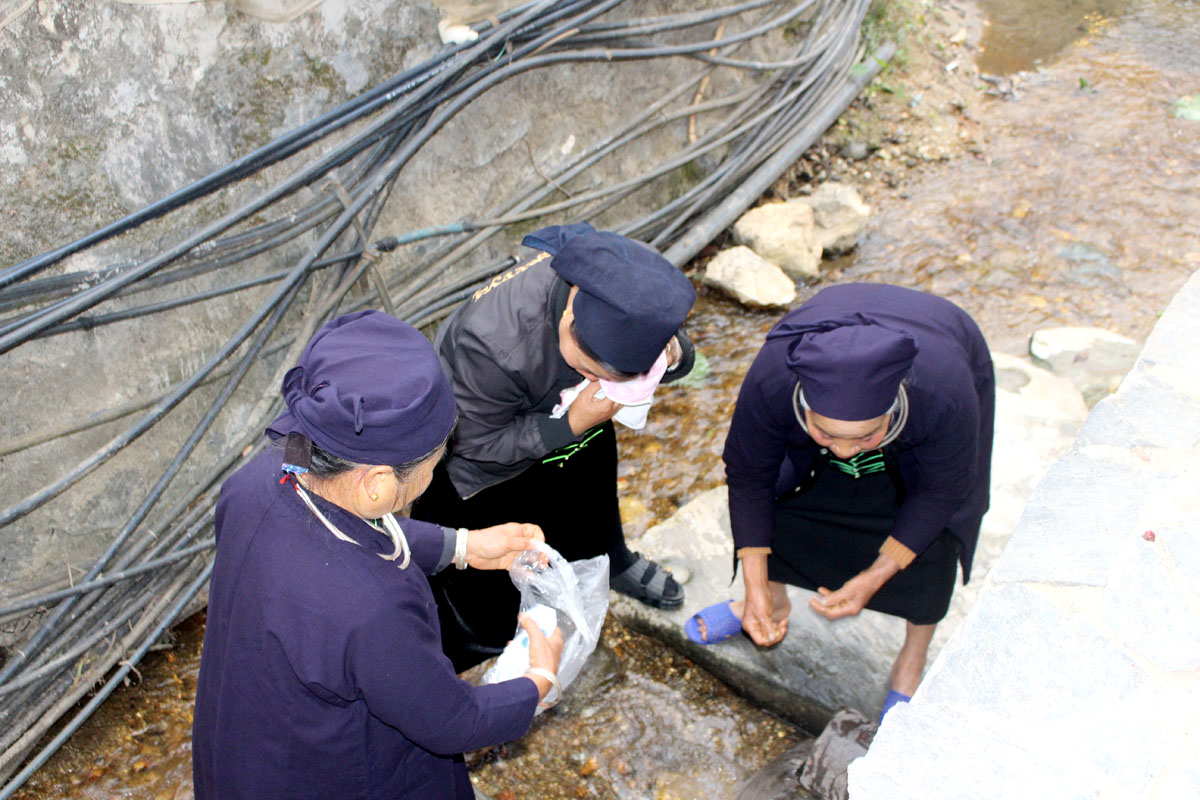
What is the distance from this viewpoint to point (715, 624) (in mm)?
2801

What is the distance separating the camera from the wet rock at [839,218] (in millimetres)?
4895

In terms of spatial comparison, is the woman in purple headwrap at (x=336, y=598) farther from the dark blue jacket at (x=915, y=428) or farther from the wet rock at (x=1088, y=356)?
the wet rock at (x=1088, y=356)

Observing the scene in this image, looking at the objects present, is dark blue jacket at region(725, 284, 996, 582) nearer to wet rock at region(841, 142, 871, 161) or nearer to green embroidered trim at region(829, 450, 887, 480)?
green embroidered trim at region(829, 450, 887, 480)

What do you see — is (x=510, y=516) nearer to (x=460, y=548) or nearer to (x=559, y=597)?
(x=559, y=597)

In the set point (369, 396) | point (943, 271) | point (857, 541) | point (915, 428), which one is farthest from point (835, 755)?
point (943, 271)

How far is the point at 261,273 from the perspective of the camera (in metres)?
3.11

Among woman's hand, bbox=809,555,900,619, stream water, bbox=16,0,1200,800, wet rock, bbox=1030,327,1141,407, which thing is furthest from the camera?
wet rock, bbox=1030,327,1141,407

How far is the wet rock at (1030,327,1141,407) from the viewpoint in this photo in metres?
3.89

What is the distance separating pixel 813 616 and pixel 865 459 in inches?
30.1

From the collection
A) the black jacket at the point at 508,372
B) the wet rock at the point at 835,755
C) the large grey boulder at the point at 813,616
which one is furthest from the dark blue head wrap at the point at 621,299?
the large grey boulder at the point at 813,616

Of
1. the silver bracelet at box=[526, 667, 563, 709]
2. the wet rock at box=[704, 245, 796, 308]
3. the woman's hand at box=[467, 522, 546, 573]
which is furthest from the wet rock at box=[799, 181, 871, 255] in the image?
the silver bracelet at box=[526, 667, 563, 709]

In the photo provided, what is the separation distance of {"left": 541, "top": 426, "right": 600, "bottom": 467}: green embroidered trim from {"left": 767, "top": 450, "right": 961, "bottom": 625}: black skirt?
1.90 ft

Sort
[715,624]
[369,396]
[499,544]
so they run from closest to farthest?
[369,396]
[499,544]
[715,624]

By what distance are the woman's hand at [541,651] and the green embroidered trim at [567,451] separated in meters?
0.60
